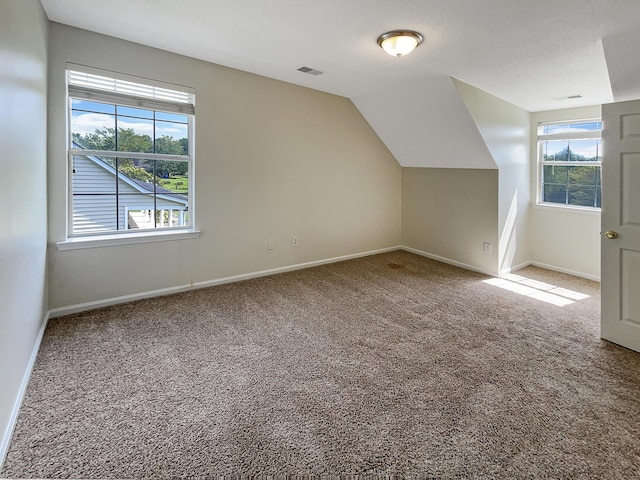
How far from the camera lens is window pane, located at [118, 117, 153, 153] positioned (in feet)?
11.0

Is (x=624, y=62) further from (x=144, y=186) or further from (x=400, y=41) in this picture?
(x=144, y=186)

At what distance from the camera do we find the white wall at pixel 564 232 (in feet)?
14.5

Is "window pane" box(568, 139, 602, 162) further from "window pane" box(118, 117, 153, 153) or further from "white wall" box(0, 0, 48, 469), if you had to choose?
"white wall" box(0, 0, 48, 469)

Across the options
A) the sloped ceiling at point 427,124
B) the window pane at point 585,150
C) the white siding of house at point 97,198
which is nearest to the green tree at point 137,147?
the white siding of house at point 97,198

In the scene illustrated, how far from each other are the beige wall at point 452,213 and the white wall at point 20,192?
4.62 metres

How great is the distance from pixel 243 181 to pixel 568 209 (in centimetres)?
423

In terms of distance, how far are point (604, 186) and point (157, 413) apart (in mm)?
3454

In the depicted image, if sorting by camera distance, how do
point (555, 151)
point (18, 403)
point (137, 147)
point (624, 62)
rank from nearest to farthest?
1. point (18, 403)
2. point (624, 62)
3. point (137, 147)
4. point (555, 151)

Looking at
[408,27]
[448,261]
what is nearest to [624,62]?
[408,27]

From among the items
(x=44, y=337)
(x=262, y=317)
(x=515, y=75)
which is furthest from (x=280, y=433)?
(x=515, y=75)

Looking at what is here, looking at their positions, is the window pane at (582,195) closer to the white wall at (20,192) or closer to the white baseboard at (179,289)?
the white baseboard at (179,289)

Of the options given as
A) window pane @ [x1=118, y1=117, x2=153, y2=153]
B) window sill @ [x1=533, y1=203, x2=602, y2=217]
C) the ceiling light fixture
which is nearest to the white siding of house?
window pane @ [x1=118, y1=117, x2=153, y2=153]

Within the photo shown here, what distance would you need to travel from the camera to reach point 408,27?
2602mm

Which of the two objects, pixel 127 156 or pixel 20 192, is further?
pixel 127 156
